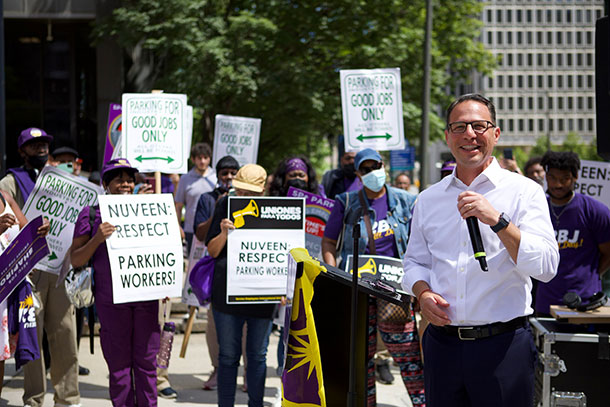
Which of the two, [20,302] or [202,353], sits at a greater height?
[20,302]

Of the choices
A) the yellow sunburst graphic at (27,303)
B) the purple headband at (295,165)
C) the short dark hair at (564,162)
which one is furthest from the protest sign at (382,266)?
the yellow sunburst graphic at (27,303)

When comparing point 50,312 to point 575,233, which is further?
point 50,312

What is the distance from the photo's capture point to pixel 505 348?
3.55 meters

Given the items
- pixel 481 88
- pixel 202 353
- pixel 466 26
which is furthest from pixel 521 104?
pixel 202 353

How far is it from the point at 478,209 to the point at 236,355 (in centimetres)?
319

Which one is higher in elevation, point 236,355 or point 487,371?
point 487,371

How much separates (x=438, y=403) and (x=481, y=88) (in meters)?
127

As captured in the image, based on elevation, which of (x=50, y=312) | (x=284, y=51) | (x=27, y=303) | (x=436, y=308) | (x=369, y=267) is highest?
Answer: (x=284, y=51)

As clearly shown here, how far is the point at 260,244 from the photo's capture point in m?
6.50

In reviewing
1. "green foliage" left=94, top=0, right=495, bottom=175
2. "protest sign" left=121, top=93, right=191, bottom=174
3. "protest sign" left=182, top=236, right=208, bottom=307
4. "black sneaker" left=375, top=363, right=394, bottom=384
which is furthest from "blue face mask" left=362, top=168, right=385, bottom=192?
"green foliage" left=94, top=0, right=495, bottom=175

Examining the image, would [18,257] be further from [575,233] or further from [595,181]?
[595,181]

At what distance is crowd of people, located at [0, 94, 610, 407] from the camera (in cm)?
354

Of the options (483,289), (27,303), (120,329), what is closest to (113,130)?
(27,303)

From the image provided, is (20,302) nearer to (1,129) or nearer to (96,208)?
(96,208)
